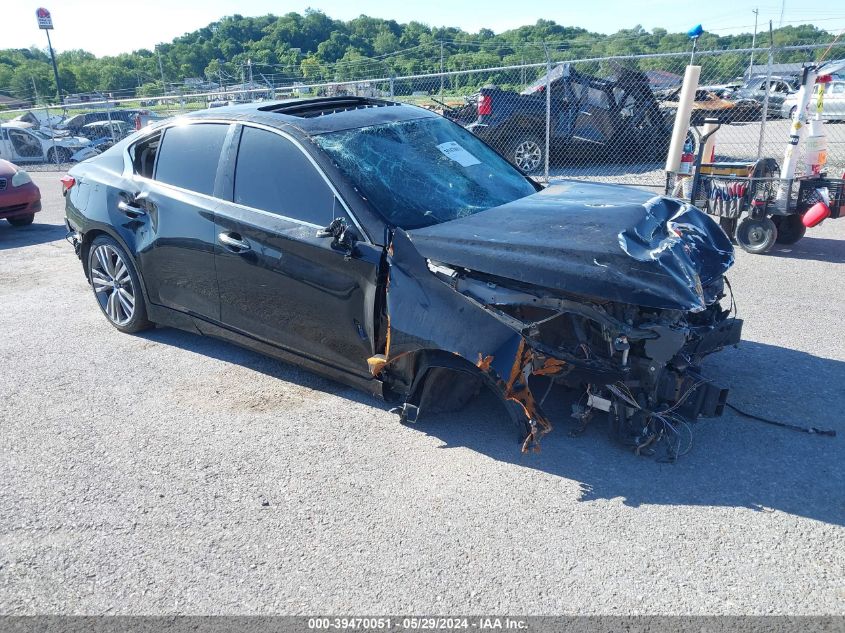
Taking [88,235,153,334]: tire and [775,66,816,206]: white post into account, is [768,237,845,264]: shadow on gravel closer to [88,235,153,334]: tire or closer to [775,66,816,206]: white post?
[775,66,816,206]: white post

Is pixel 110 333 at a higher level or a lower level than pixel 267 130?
lower

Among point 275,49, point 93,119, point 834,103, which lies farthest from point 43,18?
point 834,103

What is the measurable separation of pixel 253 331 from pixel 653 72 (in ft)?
41.8

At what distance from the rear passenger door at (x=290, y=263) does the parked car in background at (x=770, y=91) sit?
1926cm

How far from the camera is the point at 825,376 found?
4.45 meters

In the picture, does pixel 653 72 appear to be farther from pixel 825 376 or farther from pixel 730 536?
pixel 730 536

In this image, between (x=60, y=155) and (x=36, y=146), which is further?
(x=60, y=155)

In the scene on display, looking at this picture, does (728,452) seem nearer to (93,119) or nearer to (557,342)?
(557,342)

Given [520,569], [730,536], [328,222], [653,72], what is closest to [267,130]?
[328,222]

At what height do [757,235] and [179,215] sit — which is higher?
[179,215]

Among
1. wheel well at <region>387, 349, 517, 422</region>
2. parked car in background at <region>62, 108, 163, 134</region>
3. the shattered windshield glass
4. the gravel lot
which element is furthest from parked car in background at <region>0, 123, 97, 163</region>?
wheel well at <region>387, 349, 517, 422</region>

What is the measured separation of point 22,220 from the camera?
1060cm

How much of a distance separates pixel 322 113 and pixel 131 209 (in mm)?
1589

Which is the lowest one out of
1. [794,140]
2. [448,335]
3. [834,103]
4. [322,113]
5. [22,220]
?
[22,220]
